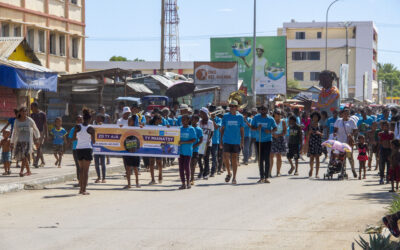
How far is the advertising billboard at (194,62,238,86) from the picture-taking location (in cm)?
3803

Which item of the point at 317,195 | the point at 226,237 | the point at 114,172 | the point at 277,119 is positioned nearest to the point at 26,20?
the point at 114,172

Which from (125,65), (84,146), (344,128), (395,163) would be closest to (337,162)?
(344,128)

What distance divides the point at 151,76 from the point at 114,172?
17.7 m

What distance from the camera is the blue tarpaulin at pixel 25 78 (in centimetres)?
1916

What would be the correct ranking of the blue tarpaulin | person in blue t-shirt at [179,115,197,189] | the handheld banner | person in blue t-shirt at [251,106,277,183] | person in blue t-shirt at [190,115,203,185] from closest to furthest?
1. person in blue t-shirt at [179,115,197,189]
2. person in blue t-shirt at [190,115,203,185]
3. the handheld banner
4. person in blue t-shirt at [251,106,277,183]
5. the blue tarpaulin

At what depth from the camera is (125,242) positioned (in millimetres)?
8547

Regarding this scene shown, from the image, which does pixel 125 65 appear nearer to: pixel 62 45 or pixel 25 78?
pixel 62 45

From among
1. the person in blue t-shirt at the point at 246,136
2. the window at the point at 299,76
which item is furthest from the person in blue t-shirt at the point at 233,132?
the window at the point at 299,76

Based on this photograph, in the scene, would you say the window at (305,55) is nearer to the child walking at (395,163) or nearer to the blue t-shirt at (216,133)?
the blue t-shirt at (216,133)

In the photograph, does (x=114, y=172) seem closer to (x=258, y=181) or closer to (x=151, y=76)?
(x=258, y=181)

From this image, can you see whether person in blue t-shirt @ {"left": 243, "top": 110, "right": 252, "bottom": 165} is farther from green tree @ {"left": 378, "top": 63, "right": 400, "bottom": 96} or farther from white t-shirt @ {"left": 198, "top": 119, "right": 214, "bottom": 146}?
green tree @ {"left": 378, "top": 63, "right": 400, "bottom": 96}

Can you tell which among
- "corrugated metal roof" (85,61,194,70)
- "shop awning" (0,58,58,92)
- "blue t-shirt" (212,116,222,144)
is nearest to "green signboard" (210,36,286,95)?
"corrugated metal roof" (85,61,194,70)

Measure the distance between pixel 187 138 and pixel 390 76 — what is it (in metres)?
171

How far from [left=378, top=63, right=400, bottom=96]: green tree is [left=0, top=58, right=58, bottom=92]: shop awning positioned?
161195 mm
